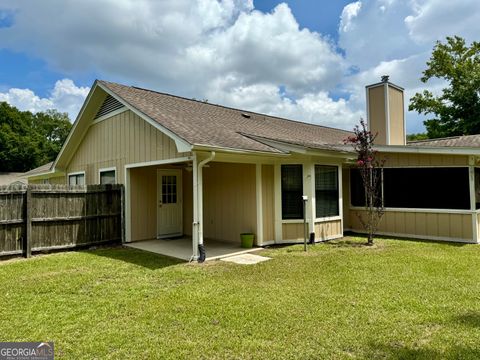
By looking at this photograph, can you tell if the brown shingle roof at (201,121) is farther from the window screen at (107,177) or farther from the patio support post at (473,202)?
the patio support post at (473,202)

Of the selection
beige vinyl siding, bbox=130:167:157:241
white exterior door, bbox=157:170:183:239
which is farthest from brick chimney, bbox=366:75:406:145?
beige vinyl siding, bbox=130:167:157:241

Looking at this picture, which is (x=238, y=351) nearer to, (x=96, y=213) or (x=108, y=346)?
(x=108, y=346)

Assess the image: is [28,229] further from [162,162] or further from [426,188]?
[426,188]

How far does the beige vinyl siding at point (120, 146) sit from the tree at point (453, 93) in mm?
23199

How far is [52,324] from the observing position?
368 cm

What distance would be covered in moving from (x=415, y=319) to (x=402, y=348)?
0.83 m

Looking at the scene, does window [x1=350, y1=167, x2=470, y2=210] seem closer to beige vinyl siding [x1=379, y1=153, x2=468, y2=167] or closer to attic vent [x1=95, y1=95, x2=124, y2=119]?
beige vinyl siding [x1=379, y1=153, x2=468, y2=167]

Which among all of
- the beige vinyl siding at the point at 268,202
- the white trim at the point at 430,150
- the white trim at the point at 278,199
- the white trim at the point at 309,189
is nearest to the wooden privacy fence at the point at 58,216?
the beige vinyl siding at the point at 268,202

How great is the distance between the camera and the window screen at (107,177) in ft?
33.8

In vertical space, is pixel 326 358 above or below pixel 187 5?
below

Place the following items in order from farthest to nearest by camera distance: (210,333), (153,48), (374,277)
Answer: (153,48) → (374,277) → (210,333)

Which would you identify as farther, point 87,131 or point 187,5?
point 87,131

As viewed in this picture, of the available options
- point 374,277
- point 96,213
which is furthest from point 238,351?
point 96,213

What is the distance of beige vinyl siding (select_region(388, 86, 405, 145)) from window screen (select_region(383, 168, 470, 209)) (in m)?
2.25
